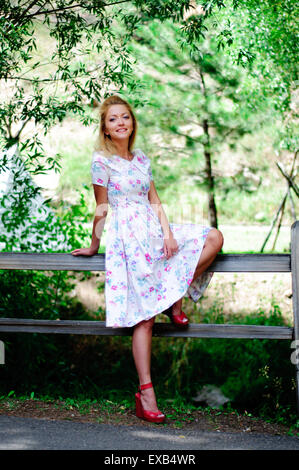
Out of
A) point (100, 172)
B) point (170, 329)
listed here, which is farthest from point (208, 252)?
point (100, 172)

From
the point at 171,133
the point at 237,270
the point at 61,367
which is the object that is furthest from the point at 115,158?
the point at 171,133

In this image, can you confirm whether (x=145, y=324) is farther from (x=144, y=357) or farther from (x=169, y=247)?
(x=169, y=247)

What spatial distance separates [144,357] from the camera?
3186 millimetres

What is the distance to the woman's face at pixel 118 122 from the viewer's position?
135 inches

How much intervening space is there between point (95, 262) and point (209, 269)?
0.74 m

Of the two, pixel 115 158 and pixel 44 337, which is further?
pixel 44 337

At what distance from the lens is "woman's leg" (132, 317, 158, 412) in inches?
124

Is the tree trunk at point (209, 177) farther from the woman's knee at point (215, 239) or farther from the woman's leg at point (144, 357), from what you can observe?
the woman's leg at point (144, 357)

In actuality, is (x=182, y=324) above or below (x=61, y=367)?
above

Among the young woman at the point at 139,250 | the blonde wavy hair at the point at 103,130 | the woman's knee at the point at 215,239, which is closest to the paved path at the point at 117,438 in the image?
the young woman at the point at 139,250

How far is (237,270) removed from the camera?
3.31 m

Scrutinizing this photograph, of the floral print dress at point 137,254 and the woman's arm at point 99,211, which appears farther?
the woman's arm at point 99,211
